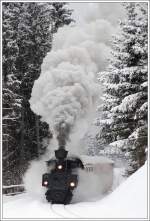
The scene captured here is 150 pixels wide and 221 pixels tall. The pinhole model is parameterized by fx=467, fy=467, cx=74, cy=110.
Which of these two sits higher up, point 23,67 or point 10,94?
point 23,67

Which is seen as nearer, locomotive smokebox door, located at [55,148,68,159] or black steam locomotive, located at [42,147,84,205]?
black steam locomotive, located at [42,147,84,205]

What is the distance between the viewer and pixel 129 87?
2164 cm

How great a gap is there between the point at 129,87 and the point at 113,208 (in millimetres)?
7928

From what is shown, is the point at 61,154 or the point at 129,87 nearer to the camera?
the point at 61,154

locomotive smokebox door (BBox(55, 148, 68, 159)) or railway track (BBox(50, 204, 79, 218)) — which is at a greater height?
locomotive smokebox door (BBox(55, 148, 68, 159))

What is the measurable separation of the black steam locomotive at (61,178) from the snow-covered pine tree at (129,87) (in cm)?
297

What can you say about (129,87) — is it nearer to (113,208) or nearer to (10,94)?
(113,208)

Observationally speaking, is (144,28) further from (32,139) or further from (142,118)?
(32,139)

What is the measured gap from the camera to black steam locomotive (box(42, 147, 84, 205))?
60.8 feet

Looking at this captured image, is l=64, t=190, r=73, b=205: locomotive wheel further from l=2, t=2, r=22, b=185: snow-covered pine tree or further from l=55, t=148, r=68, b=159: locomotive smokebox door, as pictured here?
l=2, t=2, r=22, b=185: snow-covered pine tree

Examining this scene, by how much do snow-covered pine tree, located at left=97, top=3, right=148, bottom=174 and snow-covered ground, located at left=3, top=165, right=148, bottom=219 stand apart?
14.1ft

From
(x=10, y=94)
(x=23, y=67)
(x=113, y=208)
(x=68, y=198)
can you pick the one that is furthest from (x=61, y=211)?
(x=23, y=67)

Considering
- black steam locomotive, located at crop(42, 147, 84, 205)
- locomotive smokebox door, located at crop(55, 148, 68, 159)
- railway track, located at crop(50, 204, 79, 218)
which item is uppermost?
locomotive smokebox door, located at crop(55, 148, 68, 159)

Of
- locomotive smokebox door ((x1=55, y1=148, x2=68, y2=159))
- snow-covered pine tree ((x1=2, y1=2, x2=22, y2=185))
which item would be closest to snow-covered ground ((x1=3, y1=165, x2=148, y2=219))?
locomotive smokebox door ((x1=55, y1=148, x2=68, y2=159))
